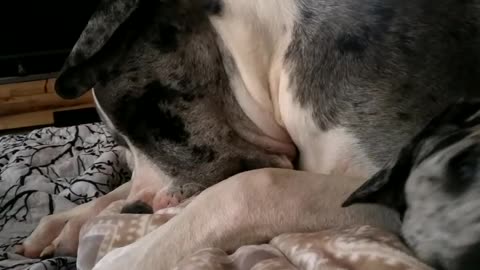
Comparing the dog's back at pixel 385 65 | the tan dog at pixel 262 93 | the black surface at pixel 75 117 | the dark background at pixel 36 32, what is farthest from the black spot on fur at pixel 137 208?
the dark background at pixel 36 32

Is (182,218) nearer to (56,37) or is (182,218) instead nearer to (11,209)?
(11,209)

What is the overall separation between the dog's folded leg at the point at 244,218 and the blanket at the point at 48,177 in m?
0.36

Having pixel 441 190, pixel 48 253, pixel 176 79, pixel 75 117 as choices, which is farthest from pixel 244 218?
pixel 75 117

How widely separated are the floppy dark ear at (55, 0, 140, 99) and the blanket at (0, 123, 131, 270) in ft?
1.11

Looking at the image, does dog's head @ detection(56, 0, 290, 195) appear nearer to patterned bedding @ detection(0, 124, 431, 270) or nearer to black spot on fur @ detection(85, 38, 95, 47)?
black spot on fur @ detection(85, 38, 95, 47)

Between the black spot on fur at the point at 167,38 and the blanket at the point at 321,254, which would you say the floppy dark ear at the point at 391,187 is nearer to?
the blanket at the point at 321,254

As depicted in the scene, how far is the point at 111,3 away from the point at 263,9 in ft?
0.92

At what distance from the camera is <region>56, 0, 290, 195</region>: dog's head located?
1.39m

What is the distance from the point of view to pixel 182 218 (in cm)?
112

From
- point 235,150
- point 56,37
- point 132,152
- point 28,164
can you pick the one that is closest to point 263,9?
point 235,150

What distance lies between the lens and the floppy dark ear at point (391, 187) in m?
0.97

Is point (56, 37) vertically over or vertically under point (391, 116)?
under

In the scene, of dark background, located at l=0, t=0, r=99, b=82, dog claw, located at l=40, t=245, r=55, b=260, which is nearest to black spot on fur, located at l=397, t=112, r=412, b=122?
dog claw, located at l=40, t=245, r=55, b=260

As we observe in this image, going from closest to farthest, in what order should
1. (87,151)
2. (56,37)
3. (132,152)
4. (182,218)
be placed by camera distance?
(182,218)
(132,152)
(87,151)
(56,37)
